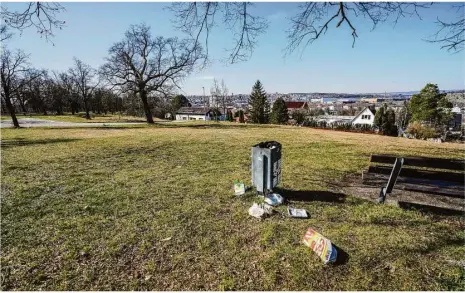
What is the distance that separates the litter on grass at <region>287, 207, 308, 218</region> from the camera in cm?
446

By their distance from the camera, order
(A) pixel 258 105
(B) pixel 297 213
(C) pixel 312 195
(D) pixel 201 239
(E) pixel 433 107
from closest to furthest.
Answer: (D) pixel 201 239 < (B) pixel 297 213 < (C) pixel 312 195 < (E) pixel 433 107 < (A) pixel 258 105

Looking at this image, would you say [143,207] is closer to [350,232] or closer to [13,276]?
[13,276]

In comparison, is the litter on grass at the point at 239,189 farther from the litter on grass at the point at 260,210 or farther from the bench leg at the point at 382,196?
the bench leg at the point at 382,196

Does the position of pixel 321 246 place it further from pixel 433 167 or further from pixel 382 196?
pixel 433 167

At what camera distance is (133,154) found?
10.4 m

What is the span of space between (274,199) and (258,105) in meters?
63.4

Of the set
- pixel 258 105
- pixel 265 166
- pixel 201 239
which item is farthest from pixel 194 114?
pixel 201 239

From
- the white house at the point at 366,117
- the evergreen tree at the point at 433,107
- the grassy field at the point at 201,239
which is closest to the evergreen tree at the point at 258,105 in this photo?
the white house at the point at 366,117

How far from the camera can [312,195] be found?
5.48m

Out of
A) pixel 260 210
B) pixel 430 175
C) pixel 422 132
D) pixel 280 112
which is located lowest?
pixel 422 132

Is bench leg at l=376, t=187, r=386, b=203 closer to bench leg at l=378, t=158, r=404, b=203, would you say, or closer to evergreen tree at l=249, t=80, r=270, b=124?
bench leg at l=378, t=158, r=404, b=203

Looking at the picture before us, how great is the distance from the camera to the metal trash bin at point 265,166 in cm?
520

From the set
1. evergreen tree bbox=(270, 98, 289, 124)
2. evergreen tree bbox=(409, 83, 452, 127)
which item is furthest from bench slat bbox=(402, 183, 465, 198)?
evergreen tree bbox=(270, 98, 289, 124)

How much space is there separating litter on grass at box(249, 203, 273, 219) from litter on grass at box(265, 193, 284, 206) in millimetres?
279
